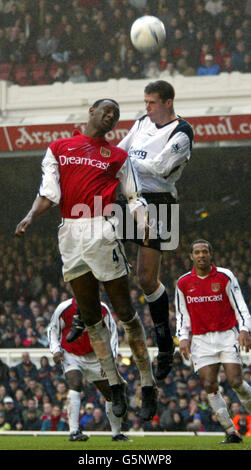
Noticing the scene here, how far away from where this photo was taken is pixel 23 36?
23062mm

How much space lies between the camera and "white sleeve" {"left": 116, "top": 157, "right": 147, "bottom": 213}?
7500 millimetres

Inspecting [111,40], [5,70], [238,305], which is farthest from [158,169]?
[5,70]

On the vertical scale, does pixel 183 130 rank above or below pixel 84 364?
above

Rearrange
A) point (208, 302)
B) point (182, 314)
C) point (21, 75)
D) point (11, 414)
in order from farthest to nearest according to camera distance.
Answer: point (21, 75) < point (11, 414) < point (182, 314) < point (208, 302)

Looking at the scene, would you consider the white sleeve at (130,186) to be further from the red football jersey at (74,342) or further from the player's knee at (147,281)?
the red football jersey at (74,342)

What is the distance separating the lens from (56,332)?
11391mm

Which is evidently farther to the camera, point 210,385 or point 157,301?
point 210,385

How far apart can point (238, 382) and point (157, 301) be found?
7.47ft

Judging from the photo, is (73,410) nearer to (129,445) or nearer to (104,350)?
(129,445)

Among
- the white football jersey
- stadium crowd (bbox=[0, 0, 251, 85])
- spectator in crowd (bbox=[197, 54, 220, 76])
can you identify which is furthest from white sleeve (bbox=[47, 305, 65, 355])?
spectator in crowd (bbox=[197, 54, 220, 76])

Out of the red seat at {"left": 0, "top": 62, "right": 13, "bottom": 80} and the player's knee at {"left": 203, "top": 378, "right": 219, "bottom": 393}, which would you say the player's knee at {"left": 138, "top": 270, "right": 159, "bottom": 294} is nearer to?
the player's knee at {"left": 203, "top": 378, "right": 219, "bottom": 393}

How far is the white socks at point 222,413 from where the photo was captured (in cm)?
977
